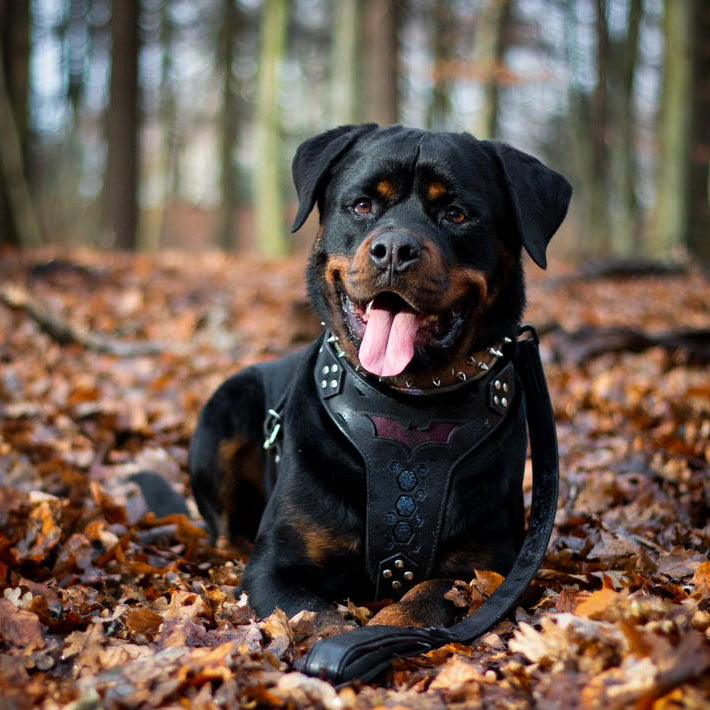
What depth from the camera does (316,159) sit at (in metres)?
3.46

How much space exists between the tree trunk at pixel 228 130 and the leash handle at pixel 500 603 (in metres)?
22.1

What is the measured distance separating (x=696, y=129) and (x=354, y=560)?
12853mm

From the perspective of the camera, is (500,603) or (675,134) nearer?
(500,603)

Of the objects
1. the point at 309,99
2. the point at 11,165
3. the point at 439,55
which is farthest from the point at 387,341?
the point at 309,99

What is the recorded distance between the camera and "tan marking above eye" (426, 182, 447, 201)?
319cm

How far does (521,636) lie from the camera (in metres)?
2.41

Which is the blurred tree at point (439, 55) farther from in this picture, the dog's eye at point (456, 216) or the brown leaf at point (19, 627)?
the brown leaf at point (19, 627)

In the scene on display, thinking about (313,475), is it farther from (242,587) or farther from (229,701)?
(229,701)

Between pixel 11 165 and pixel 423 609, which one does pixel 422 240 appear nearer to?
pixel 423 609

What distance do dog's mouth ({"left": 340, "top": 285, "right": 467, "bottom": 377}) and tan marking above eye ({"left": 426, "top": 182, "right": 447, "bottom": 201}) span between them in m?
0.43

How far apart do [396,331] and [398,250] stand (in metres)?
0.31

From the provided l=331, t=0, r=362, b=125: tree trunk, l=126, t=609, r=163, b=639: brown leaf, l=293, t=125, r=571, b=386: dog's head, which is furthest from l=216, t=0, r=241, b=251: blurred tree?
l=126, t=609, r=163, b=639: brown leaf

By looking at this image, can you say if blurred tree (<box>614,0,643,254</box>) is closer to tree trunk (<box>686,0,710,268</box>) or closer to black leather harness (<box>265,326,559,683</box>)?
tree trunk (<box>686,0,710,268</box>)

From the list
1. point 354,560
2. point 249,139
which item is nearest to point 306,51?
point 249,139
